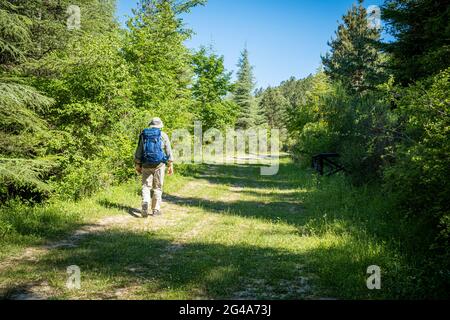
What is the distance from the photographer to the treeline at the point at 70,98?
9.77 meters

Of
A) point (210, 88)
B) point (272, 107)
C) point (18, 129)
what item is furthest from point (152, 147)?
point (272, 107)

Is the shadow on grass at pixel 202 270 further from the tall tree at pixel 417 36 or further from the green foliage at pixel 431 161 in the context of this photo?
the tall tree at pixel 417 36

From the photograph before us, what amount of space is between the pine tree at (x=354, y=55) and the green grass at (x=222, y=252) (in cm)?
1223

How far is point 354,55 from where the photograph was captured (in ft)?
97.9

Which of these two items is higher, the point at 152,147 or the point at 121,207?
the point at 152,147

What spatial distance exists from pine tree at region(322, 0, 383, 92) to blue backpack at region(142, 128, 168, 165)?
506 inches

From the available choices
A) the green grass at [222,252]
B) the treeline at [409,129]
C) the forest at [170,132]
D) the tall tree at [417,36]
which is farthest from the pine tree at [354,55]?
the green grass at [222,252]

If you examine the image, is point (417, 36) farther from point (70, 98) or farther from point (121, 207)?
point (70, 98)

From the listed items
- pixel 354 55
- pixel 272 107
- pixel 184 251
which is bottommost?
pixel 184 251

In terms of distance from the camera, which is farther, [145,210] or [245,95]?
[245,95]

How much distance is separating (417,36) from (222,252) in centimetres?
1134

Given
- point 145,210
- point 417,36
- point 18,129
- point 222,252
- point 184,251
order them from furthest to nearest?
point 417,36
point 18,129
point 145,210
point 184,251
point 222,252
